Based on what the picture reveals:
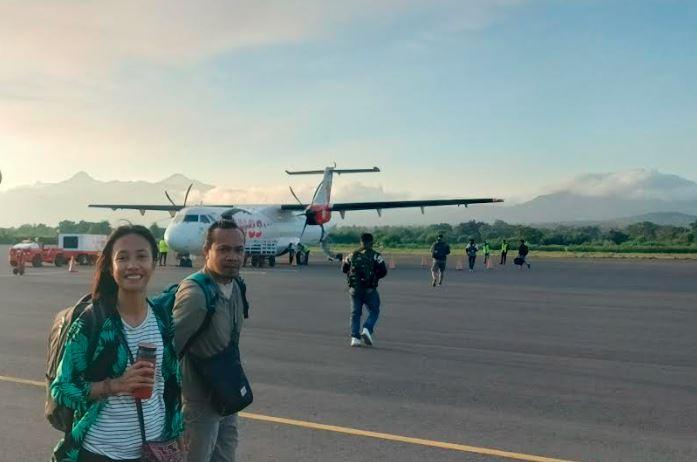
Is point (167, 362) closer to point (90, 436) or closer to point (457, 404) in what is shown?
point (90, 436)

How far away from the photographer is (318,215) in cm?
3788

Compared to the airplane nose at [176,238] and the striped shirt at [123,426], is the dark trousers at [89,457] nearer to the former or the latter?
the striped shirt at [123,426]

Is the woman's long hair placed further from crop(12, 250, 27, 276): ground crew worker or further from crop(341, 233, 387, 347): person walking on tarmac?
crop(12, 250, 27, 276): ground crew worker

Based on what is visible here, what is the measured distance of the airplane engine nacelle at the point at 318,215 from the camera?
37719 millimetres

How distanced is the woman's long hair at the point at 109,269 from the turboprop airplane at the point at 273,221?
84.5 ft

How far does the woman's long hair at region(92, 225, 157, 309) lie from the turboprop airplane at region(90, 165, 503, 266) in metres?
25.8

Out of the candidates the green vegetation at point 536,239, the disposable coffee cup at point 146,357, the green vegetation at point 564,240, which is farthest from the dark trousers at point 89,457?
the green vegetation at point 564,240

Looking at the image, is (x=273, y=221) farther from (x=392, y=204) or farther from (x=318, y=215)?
(x=392, y=204)

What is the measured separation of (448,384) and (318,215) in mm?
30073

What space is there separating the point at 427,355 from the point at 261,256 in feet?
80.5

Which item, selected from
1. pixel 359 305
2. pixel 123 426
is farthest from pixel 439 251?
pixel 123 426

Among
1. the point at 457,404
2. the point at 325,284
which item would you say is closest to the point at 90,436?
the point at 457,404

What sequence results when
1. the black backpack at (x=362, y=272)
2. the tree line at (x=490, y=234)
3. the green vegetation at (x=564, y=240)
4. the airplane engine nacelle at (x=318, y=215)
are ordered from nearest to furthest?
the black backpack at (x=362, y=272) < the airplane engine nacelle at (x=318, y=215) < the green vegetation at (x=564, y=240) < the tree line at (x=490, y=234)

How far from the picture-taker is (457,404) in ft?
23.2
